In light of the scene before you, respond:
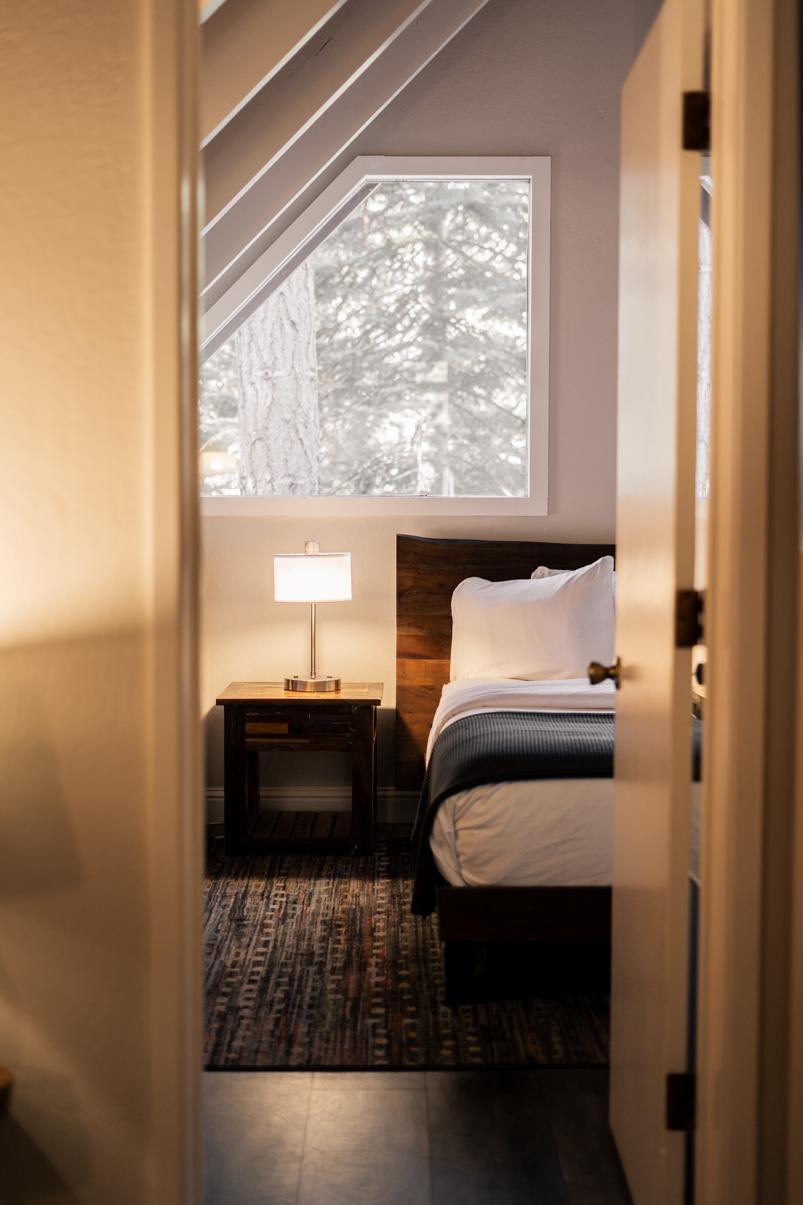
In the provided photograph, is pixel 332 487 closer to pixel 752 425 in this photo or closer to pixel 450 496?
pixel 450 496

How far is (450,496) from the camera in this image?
480 centimetres

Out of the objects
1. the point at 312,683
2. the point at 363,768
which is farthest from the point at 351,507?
the point at 363,768

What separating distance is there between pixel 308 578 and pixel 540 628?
93cm

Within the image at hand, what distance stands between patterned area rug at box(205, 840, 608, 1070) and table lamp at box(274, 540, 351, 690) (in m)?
0.82

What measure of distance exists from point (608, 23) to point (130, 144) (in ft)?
12.3

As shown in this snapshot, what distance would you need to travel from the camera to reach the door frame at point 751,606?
161cm

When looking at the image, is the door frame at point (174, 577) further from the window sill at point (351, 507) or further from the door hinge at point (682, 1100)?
the window sill at point (351, 507)

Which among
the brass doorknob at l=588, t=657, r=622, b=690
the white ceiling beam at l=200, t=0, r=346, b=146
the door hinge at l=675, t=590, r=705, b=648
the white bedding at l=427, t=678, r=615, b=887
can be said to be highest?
the white ceiling beam at l=200, t=0, r=346, b=146

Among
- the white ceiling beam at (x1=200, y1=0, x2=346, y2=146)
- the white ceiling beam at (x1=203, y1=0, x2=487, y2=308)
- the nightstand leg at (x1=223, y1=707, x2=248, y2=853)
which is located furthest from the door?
the nightstand leg at (x1=223, y1=707, x2=248, y2=853)

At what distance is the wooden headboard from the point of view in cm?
462


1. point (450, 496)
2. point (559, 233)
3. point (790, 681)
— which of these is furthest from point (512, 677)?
point (790, 681)

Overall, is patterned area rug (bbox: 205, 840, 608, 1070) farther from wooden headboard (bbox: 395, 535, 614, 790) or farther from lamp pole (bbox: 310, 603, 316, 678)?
lamp pole (bbox: 310, 603, 316, 678)

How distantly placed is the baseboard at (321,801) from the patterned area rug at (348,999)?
0.76 meters

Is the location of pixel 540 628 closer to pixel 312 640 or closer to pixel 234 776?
pixel 312 640
